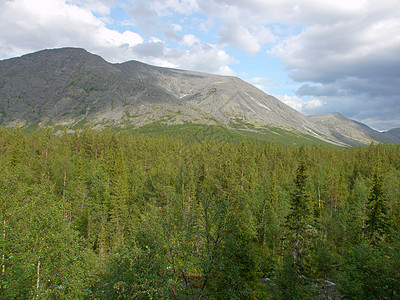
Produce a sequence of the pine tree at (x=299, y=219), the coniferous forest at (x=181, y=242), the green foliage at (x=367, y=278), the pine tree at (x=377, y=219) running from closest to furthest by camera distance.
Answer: the coniferous forest at (x=181, y=242) → the green foliage at (x=367, y=278) → the pine tree at (x=299, y=219) → the pine tree at (x=377, y=219)

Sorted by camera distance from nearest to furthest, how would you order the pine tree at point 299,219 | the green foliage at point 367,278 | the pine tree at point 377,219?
the green foliage at point 367,278 → the pine tree at point 299,219 → the pine tree at point 377,219

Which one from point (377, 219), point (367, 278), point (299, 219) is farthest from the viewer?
point (377, 219)

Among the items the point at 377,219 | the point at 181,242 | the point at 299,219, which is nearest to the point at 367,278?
the point at 299,219

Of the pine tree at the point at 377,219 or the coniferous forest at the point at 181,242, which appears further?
the pine tree at the point at 377,219

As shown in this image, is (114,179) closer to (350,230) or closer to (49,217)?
(49,217)

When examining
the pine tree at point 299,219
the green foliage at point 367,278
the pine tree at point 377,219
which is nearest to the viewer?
the green foliage at point 367,278

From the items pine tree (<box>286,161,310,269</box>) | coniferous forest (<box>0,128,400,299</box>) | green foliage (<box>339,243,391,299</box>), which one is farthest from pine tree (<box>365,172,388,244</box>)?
green foliage (<box>339,243,391,299</box>)

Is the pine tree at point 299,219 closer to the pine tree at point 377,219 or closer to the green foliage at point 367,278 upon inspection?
the green foliage at point 367,278

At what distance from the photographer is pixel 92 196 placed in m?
54.5

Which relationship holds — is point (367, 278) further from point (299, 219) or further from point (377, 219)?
point (377, 219)

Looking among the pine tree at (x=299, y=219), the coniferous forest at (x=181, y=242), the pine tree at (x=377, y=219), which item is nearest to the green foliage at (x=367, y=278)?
the coniferous forest at (x=181, y=242)

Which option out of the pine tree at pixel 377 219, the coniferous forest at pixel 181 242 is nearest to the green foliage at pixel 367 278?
the coniferous forest at pixel 181 242

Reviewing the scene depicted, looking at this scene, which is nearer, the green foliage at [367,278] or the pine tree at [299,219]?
the green foliage at [367,278]

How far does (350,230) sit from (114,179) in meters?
52.9
